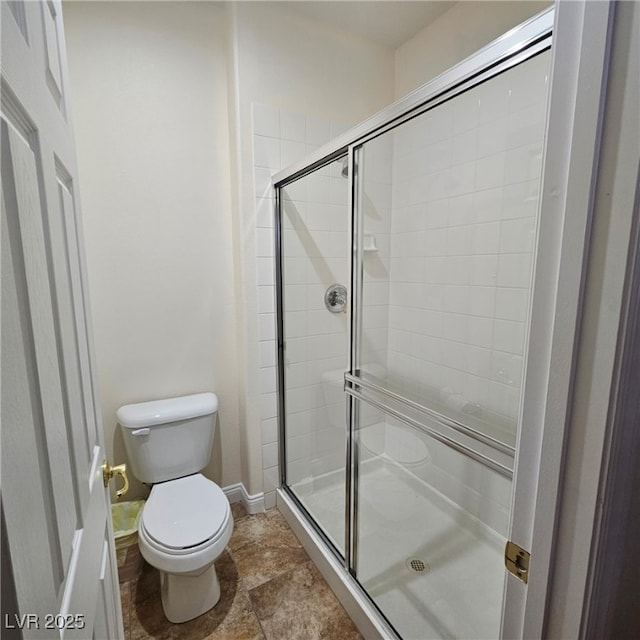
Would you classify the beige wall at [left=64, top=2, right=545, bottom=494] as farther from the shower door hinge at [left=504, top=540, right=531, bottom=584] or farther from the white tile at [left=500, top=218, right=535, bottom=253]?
the shower door hinge at [left=504, top=540, right=531, bottom=584]

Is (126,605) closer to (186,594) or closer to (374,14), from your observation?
(186,594)

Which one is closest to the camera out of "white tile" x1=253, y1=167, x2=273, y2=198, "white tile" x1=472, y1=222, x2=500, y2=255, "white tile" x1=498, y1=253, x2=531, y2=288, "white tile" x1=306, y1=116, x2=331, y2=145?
"white tile" x1=498, y1=253, x2=531, y2=288

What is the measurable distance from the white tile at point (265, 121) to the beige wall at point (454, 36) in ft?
2.76

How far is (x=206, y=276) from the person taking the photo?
76.1 inches

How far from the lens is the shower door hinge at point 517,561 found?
1.77 feet

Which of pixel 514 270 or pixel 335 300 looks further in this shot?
pixel 335 300

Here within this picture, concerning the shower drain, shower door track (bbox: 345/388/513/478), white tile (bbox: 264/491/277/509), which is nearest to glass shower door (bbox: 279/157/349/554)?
white tile (bbox: 264/491/277/509)

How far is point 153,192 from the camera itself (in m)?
1.77

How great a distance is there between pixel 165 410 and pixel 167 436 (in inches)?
4.8

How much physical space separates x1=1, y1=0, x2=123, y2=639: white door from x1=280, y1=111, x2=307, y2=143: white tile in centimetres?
A: 124

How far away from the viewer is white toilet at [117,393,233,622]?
53.6 inches

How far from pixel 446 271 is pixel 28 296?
1804mm

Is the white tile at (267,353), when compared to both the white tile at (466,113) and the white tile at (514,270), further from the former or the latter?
the white tile at (466,113)

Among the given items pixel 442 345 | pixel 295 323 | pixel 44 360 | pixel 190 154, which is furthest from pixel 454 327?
pixel 44 360
